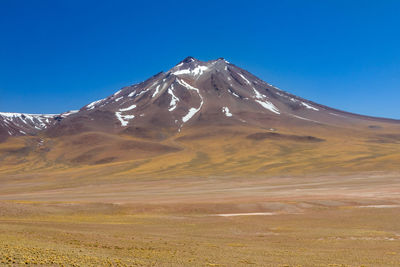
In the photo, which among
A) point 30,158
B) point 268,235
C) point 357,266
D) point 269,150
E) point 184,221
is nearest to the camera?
point 357,266

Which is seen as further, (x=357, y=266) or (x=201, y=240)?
(x=201, y=240)

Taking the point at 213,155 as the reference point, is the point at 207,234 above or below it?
below

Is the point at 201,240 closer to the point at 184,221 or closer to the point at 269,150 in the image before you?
the point at 184,221

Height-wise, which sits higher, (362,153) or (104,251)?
(362,153)

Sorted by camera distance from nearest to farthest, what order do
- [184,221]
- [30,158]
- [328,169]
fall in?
[184,221]
[328,169]
[30,158]

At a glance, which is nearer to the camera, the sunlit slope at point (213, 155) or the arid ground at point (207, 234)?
the arid ground at point (207, 234)

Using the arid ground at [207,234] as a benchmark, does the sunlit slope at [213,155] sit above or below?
above

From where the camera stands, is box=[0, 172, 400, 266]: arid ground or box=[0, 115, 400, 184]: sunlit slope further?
box=[0, 115, 400, 184]: sunlit slope

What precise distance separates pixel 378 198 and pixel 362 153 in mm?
90107

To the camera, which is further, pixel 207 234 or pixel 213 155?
pixel 213 155

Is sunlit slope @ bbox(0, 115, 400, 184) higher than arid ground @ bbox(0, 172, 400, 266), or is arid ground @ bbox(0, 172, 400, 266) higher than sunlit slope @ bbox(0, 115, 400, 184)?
sunlit slope @ bbox(0, 115, 400, 184)

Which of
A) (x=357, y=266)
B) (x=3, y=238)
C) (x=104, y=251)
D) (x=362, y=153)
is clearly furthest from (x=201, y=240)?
(x=362, y=153)

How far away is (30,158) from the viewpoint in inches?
6708

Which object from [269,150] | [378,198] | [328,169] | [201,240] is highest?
[269,150]
